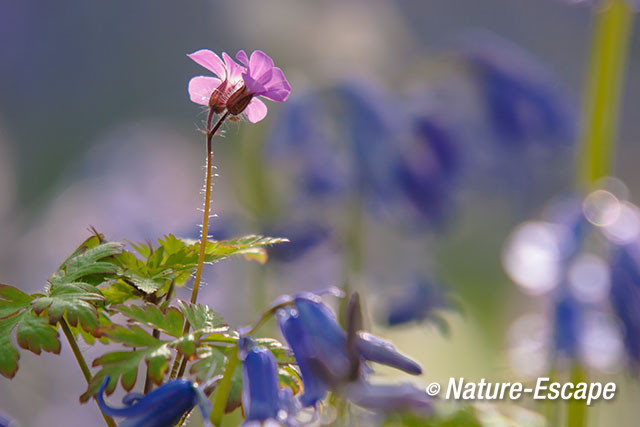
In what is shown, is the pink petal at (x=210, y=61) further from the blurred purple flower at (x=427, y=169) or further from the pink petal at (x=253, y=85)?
the blurred purple flower at (x=427, y=169)

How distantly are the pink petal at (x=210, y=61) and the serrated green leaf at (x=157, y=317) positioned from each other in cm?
23

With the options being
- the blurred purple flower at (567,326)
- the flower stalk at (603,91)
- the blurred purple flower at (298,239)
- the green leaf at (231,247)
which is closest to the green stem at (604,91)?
the flower stalk at (603,91)

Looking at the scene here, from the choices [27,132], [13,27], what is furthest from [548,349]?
[13,27]

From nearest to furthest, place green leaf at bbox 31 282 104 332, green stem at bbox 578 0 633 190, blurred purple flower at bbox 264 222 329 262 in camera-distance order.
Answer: green leaf at bbox 31 282 104 332
green stem at bbox 578 0 633 190
blurred purple flower at bbox 264 222 329 262

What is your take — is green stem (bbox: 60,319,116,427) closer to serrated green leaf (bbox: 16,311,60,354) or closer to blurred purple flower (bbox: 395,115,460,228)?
serrated green leaf (bbox: 16,311,60,354)

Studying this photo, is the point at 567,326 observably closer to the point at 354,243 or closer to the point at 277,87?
the point at 354,243

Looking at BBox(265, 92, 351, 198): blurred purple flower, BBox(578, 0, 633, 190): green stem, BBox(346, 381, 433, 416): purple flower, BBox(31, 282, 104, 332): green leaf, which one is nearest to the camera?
BBox(346, 381, 433, 416): purple flower

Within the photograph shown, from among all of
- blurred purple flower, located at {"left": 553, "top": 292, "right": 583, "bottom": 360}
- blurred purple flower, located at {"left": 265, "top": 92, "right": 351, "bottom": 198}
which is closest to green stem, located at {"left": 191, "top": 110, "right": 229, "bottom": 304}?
blurred purple flower, located at {"left": 553, "top": 292, "right": 583, "bottom": 360}

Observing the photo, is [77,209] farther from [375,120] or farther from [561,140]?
[561,140]

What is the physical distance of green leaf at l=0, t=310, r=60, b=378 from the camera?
762 mm

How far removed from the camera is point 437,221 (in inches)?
83.7

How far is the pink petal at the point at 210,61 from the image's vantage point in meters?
0.79

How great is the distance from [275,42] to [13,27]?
615cm

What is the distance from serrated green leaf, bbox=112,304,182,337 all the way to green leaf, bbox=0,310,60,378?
0.22 ft
